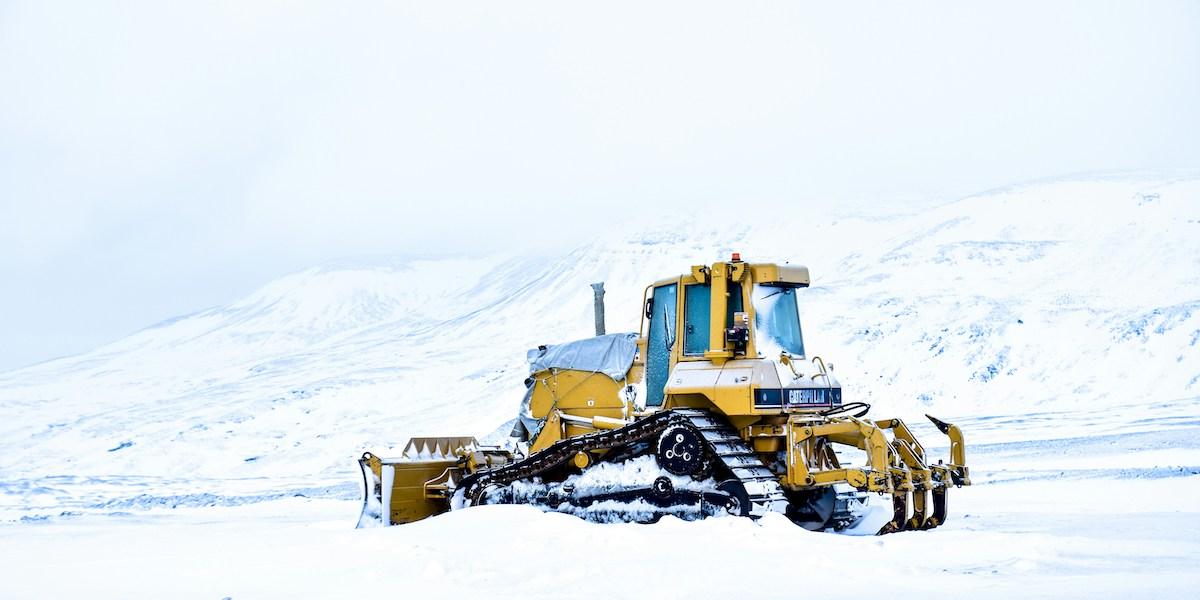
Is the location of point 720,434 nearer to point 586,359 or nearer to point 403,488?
point 586,359

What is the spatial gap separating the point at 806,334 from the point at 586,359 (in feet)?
66.8

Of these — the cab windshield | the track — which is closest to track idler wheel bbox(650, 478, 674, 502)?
the track

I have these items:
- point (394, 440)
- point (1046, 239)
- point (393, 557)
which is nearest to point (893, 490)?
point (393, 557)

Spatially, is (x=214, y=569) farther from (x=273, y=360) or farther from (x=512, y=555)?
(x=273, y=360)

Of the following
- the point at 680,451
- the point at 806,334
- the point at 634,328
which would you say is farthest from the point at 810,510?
the point at 634,328

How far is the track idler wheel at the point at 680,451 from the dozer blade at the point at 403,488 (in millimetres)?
3686

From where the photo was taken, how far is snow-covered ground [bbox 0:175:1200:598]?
878cm

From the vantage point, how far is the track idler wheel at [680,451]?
10977mm

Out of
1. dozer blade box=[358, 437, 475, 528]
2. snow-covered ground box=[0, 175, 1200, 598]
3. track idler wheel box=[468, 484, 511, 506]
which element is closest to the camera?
snow-covered ground box=[0, 175, 1200, 598]

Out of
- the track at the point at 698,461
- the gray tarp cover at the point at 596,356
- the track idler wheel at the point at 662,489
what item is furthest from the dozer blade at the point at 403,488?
the track idler wheel at the point at 662,489

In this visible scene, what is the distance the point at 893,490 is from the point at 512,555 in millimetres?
3610

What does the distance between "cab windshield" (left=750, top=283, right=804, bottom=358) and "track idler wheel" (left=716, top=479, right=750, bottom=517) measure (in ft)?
5.12

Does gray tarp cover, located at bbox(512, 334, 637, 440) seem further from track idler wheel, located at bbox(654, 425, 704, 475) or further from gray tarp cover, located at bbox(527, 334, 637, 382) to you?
track idler wheel, located at bbox(654, 425, 704, 475)

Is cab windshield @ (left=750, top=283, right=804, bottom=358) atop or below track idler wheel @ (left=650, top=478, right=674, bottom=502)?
atop
